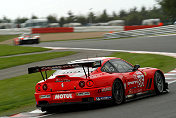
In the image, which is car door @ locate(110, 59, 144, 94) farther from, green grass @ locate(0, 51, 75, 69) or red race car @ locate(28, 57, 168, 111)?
green grass @ locate(0, 51, 75, 69)

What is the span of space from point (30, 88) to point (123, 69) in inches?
160

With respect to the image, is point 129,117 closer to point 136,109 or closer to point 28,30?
point 136,109

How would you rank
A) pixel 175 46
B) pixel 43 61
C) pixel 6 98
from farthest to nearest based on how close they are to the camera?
pixel 175 46 → pixel 43 61 → pixel 6 98

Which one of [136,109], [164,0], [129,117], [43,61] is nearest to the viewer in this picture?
[129,117]

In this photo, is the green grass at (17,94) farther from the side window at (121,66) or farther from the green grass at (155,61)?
the green grass at (155,61)

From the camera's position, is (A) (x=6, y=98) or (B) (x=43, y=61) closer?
(A) (x=6, y=98)

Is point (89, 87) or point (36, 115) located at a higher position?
point (89, 87)

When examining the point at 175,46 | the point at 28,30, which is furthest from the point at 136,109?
the point at 28,30

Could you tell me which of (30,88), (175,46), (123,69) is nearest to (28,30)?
(175,46)

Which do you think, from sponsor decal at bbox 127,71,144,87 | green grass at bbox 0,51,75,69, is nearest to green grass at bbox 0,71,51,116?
sponsor decal at bbox 127,71,144,87

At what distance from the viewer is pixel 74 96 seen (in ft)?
23.4

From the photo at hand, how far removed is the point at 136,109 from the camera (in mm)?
6992

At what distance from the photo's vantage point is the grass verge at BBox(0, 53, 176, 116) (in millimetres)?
8734

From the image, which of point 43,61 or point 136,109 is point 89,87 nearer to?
point 136,109
